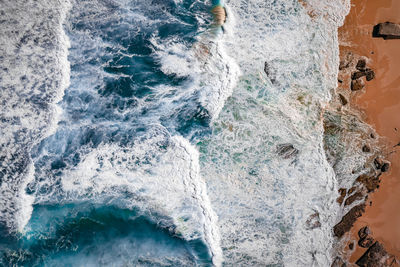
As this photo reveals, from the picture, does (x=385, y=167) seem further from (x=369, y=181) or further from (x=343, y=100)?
(x=343, y=100)

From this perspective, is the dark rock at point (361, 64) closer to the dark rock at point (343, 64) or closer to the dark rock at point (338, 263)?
the dark rock at point (343, 64)

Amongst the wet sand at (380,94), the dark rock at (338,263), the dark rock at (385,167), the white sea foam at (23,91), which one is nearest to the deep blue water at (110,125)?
the white sea foam at (23,91)

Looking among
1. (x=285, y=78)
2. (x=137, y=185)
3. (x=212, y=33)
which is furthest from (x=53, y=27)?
(x=285, y=78)

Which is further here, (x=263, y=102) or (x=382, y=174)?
(x=382, y=174)

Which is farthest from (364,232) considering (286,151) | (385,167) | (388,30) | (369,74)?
(388,30)

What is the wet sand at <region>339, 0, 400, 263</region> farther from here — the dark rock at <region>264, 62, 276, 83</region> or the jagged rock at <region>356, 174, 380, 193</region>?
the dark rock at <region>264, 62, 276, 83</region>

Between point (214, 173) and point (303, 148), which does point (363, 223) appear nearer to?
point (303, 148)

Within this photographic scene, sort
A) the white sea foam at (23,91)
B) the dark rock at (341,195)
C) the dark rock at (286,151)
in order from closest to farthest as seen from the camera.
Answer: the white sea foam at (23,91) → the dark rock at (286,151) → the dark rock at (341,195)
